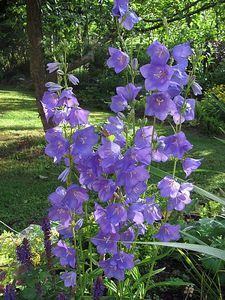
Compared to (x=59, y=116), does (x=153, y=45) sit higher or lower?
higher

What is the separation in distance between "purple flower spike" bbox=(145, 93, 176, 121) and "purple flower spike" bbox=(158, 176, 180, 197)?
278 millimetres

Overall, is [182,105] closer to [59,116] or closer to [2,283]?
[59,116]

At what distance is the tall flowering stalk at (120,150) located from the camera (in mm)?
1648

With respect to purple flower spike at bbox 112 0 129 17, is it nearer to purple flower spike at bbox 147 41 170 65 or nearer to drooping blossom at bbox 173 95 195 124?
purple flower spike at bbox 147 41 170 65

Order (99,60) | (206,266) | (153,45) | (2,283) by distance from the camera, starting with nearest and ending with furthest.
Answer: (153,45)
(2,283)
(206,266)
(99,60)

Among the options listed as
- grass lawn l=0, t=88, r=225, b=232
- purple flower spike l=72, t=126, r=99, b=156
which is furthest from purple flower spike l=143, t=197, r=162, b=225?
grass lawn l=0, t=88, r=225, b=232

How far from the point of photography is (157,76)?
1.59 m

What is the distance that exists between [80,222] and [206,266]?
3.46 ft

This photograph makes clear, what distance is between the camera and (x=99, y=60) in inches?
538

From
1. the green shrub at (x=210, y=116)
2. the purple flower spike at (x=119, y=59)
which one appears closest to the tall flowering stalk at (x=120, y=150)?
the purple flower spike at (x=119, y=59)

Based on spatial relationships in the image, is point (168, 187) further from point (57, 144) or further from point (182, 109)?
point (57, 144)

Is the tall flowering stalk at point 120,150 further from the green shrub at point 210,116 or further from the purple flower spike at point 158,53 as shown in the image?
the green shrub at point 210,116

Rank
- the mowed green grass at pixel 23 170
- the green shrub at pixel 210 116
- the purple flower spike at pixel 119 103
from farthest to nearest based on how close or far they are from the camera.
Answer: the green shrub at pixel 210 116
the mowed green grass at pixel 23 170
the purple flower spike at pixel 119 103

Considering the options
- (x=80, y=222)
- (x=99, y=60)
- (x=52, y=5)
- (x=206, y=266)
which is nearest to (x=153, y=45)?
(x=80, y=222)
